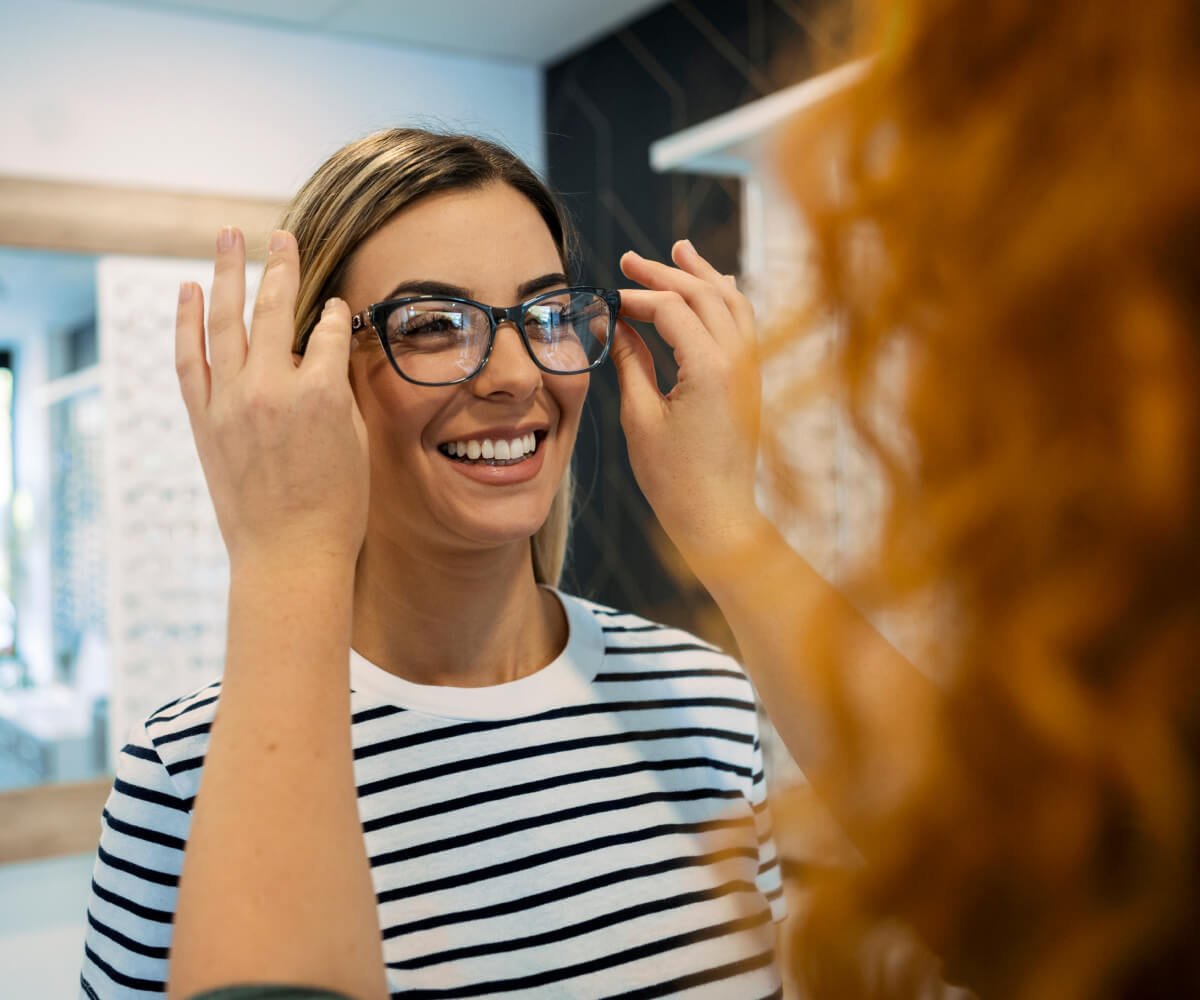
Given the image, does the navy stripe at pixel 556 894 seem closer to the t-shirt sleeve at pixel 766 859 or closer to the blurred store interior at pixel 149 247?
the t-shirt sleeve at pixel 766 859

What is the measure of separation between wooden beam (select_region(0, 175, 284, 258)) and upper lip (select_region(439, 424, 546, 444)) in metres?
1.75

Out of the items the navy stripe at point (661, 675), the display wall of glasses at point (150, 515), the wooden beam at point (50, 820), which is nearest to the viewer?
the navy stripe at point (661, 675)

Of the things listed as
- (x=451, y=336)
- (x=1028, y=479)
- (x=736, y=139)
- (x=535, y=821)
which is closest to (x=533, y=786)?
(x=535, y=821)

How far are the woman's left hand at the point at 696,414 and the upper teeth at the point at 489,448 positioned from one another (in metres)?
0.11

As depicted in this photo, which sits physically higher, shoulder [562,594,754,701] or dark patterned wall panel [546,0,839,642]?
dark patterned wall panel [546,0,839,642]

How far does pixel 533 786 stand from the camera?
97cm

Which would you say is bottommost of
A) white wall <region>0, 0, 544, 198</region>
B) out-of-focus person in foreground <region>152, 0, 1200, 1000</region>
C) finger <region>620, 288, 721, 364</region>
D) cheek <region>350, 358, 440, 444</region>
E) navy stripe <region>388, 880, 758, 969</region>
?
navy stripe <region>388, 880, 758, 969</region>

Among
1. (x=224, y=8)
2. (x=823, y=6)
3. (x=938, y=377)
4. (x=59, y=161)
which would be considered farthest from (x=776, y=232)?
(x=938, y=377)

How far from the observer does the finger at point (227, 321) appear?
69 centimetres

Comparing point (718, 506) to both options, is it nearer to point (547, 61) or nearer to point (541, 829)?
point (541, 829)

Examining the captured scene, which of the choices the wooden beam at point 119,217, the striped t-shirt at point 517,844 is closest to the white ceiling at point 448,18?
the wooden beam at point 119,217

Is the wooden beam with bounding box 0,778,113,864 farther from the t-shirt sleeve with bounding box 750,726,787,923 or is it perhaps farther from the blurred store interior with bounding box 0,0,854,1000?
the t-shirt sleeve with bounding box 750,726,787,923

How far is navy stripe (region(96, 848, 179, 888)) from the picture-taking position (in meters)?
0.88

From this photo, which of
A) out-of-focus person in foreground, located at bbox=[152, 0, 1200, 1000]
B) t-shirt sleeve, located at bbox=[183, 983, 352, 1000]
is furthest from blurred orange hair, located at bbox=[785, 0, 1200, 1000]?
t-shirt sleeve, located at bbox=[183, 983, 352, 1000]
